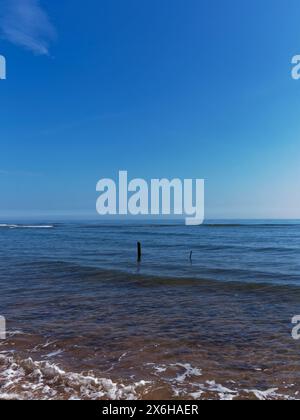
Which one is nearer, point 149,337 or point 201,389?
point 201,389

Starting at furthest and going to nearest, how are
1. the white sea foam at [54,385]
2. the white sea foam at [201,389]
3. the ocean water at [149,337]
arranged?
1. the ocean water at [149,337]
2. the white sea foam at [201,389]
3. the white sea foam at [54,385]

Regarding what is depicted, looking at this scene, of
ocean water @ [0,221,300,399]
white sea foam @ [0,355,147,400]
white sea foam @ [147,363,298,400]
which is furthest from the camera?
ocean water @ [0,221,300,399]

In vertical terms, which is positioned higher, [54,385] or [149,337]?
[54,385]

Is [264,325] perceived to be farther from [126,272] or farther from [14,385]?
[126,272]

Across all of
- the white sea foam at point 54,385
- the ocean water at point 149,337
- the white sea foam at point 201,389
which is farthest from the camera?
the ocean water at point 149,337

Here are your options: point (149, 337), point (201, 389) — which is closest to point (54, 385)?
point (201, 389)

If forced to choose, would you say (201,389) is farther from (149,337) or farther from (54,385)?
(149,337)

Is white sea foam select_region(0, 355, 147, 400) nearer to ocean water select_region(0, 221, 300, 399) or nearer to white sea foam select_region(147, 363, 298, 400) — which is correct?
ocean water select_region(0, 221, 300, 399)

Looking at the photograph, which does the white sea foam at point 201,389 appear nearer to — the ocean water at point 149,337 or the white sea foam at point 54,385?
the ocean water at point 149,337

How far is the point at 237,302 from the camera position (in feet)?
53.7

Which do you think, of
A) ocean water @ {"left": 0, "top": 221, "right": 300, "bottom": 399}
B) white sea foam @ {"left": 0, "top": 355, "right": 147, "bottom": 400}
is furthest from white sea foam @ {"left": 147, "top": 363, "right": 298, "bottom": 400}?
white sea foam @ {"left": 0, "top": 355, "right": 147, "bottom": 400}

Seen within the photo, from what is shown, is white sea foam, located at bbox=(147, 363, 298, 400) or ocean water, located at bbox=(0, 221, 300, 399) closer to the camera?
white sea foam, located at bbox=(147, 363, 298, 400)

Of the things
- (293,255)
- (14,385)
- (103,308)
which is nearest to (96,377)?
(14,385)

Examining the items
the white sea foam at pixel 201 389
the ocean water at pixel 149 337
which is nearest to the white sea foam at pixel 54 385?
the ocean water at pixel 149 337
